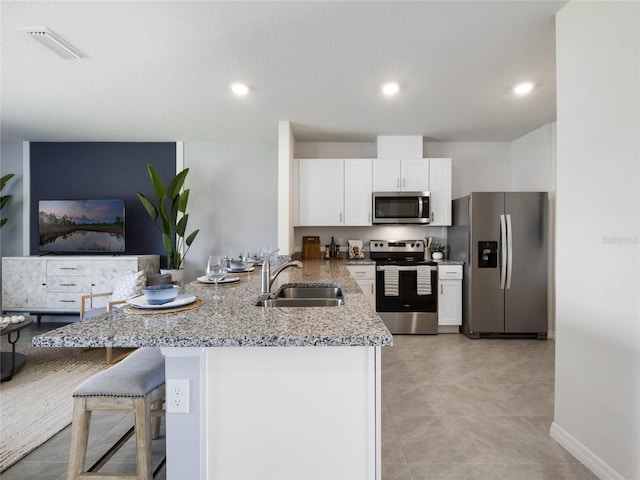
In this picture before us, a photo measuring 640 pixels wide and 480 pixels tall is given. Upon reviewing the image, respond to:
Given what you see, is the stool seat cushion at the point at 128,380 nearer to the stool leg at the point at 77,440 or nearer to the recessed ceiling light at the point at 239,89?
the stool leg at the point at 77,440

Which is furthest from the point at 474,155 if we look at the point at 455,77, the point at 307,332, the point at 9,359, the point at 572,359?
the point at 9,359

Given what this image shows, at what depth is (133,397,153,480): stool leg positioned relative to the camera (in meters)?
1.23

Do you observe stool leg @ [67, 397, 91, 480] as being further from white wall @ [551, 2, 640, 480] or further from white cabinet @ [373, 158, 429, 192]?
white cabinet @ [373, 158, 429, 192]

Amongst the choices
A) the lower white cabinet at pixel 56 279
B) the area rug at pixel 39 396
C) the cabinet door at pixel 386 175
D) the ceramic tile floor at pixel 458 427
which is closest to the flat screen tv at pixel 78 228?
the lower white cabinet at pixel 56 279

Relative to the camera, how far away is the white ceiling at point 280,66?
6.16 ft

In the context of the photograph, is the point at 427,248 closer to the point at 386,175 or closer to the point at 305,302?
the point at 386,175

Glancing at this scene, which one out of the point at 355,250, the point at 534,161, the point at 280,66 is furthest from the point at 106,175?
the point at 534,161

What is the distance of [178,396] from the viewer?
3.42 ft

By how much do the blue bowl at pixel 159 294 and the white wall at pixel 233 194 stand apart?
3250 mm

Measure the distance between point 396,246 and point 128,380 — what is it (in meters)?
3.50

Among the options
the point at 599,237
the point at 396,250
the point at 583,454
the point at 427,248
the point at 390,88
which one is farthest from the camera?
the point at 427,248

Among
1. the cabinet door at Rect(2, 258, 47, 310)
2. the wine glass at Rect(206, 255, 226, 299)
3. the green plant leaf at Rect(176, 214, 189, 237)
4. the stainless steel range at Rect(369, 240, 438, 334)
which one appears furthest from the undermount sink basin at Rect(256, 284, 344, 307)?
the cabinet door at Rect(2, 258, 47, 310)

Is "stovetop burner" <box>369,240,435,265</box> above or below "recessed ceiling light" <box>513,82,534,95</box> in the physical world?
below

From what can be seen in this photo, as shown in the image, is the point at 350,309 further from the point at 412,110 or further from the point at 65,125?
the point at 65,125
